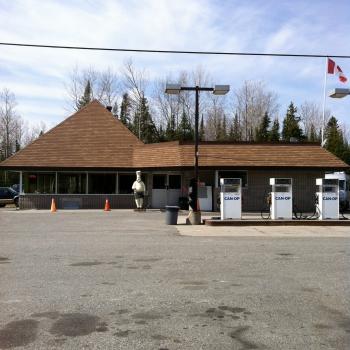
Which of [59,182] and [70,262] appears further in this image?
[59,182]

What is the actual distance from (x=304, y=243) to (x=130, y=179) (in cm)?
1854

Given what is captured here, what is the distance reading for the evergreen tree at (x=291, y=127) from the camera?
246ft

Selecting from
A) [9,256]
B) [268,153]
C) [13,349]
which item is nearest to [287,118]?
[268,153]

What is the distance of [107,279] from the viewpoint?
9328mm

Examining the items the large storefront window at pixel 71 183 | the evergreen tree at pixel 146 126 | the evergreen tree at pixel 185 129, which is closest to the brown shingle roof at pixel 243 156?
the large storefront window at pixel 71 183

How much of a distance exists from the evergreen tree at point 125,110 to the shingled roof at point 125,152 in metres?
39.6

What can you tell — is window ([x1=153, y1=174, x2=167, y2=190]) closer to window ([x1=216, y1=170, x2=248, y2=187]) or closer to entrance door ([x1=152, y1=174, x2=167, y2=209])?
entrance door ([x1=152, y1=174, x2=167, y2=209])

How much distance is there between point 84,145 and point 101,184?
3.00 m

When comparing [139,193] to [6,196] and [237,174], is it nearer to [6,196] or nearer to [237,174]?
[237,174]

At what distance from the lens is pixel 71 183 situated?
3186 centimetres

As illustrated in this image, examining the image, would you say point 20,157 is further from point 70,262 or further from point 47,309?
point 47,309

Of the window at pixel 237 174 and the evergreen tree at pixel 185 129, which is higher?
the evergreen tree at pixel 185 129

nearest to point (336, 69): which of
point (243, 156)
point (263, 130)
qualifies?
point (243, 156)

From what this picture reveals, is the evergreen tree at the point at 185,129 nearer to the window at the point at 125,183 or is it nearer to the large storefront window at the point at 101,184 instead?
the window at the point at 125,183
